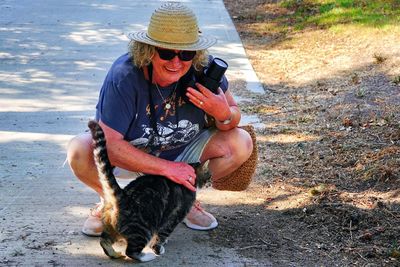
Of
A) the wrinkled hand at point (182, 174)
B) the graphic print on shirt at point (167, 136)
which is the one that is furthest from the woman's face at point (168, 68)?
the wrinkled hand at point (182, 174)

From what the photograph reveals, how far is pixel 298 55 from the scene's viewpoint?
9023mm

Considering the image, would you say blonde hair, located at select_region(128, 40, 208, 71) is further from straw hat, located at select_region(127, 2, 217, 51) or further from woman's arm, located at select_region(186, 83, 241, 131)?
woman's arm, located at select_region(186, 83, 241, 131)

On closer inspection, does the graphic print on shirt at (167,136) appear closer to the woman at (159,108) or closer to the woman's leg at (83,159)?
the woman at (159,108)

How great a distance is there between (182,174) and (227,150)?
50 centimetres

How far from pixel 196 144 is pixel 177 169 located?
1.25 feet

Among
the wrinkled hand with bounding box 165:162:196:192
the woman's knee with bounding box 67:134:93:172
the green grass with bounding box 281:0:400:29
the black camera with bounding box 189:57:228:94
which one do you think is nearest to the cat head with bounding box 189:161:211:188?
the wrinkled hand with bounding box 165:162:196:192

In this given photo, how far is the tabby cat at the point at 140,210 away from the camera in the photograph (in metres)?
3.39

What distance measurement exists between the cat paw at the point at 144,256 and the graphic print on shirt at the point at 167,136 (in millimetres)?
→ 578

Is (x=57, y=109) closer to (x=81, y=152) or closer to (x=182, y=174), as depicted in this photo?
(x=81, y=152)

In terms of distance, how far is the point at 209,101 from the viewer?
11.9 ft

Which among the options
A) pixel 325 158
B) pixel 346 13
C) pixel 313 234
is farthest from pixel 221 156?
pixel 346 13

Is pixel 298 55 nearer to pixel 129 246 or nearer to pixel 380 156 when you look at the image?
pixel 380 156

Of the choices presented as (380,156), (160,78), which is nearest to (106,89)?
(160,78)

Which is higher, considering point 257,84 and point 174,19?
point 174,19
